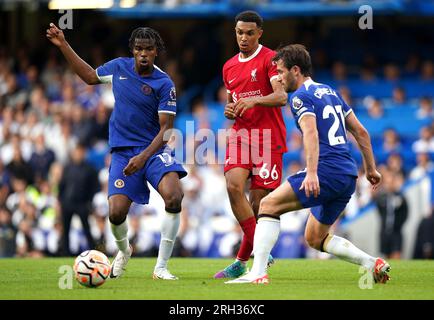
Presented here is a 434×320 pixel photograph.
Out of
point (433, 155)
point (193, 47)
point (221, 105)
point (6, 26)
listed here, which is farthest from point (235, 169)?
point (6, 26)

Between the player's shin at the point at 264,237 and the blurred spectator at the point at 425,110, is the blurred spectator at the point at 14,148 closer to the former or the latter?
the blurred spectator at the point at 425,110

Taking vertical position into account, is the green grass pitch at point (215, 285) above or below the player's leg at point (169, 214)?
below

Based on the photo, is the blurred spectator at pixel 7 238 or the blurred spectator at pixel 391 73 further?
the blurred spectator at pixel 391 73

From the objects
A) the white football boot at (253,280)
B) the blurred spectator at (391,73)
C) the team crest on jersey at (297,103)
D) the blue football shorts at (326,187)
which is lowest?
the white football boot at (253,280)

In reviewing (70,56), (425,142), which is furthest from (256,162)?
(425,142)

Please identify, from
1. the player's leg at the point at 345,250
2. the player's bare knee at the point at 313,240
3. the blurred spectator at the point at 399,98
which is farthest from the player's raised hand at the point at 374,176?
the blurred spectator at the point at 399,98

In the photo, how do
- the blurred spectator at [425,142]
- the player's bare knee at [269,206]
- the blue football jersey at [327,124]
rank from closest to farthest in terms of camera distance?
1. the blue football jersey at [327,124]
2. the player's bare knee at [269,206]
3. the blurred spectator at [425,142]

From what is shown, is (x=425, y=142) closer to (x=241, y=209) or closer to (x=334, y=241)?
(x=241, y=209)

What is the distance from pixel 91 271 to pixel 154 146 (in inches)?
62.7

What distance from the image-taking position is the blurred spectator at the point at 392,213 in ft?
62.5

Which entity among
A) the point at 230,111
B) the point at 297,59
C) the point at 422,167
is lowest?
the point at 422,167

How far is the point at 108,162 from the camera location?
21.7 metres

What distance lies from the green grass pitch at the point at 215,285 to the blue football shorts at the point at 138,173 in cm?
95
